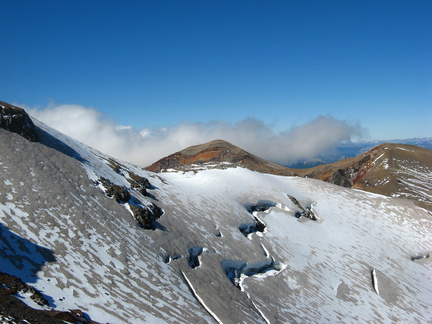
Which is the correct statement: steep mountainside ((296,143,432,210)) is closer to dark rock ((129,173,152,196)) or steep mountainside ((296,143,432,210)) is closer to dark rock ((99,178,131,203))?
dark rock ((129,173,152,196))

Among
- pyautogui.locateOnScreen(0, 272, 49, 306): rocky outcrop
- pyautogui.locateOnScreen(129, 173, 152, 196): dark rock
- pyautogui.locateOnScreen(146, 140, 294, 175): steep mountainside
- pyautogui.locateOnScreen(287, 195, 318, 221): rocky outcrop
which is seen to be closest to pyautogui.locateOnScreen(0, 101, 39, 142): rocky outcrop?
pyautogui.locateOnScreen(129, 173, 152, 196): dark rock

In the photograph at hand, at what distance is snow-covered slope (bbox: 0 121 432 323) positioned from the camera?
20.4 m

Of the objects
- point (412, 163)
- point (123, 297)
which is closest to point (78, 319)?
point (123, 297)

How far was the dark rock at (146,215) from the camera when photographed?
3016 centimetres

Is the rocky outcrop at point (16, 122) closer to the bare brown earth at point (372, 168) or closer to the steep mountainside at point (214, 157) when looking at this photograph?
the bare brown earth at point (372, 168)

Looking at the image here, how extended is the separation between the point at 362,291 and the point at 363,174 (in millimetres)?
80328

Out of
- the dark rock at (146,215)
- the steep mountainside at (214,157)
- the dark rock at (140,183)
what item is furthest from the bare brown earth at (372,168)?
the dark rock at (146,215)

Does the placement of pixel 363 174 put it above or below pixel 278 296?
above

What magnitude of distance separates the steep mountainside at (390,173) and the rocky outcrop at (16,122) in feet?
280

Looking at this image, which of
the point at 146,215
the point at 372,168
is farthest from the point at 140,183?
the point at 372,168

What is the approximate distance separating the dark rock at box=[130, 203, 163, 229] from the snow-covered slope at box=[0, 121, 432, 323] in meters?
0.87

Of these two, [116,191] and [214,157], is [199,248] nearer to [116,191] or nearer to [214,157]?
[116,191]

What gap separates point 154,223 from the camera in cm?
3153

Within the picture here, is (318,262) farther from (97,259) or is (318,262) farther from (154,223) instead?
(97,259)
